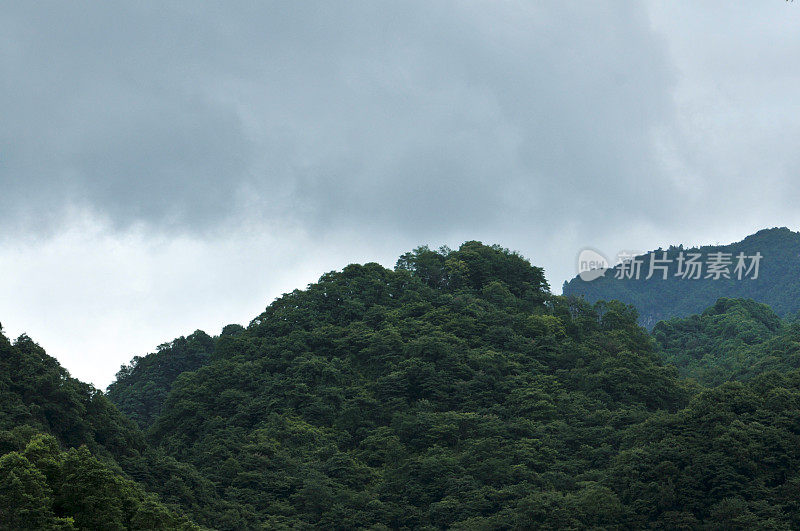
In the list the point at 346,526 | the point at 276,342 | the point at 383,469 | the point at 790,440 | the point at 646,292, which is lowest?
the point at 346,526

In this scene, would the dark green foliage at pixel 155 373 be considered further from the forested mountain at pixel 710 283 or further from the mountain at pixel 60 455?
the forested mountain at pixel 710 283

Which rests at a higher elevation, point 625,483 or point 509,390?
point 509,390

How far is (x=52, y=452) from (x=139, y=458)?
9.37 m

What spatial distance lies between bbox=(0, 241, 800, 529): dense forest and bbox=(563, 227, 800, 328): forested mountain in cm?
4820

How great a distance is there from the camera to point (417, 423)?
116 feet

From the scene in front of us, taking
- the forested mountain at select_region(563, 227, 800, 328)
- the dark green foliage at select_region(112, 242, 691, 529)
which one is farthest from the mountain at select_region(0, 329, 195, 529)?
the forested mountain at select_region(563, 227, 800, 328)

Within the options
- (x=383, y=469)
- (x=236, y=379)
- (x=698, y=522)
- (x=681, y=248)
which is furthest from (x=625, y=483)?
(x=681, y=248)

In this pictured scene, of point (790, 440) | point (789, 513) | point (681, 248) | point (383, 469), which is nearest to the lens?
point (789, 513)

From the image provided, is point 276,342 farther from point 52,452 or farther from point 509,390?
point 52,452

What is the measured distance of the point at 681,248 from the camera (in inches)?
4018

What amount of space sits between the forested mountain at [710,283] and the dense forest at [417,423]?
48.2 m

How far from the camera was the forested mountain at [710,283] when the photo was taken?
95.4 m

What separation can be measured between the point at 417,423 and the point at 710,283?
3013 inches

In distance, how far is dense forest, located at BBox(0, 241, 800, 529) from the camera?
2770 cm
